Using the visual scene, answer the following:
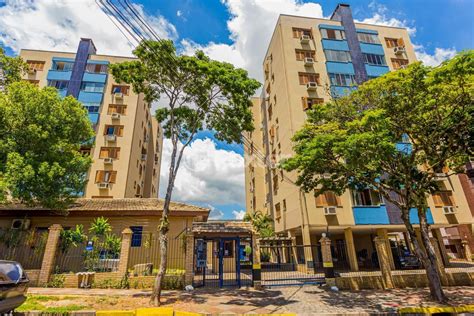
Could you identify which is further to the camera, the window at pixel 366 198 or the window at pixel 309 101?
the window at pixel 309 101

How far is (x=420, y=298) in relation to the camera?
36.0 ft

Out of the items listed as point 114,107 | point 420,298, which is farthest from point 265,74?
point 420,298

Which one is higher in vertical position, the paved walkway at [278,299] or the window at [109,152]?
the window at [109,152]

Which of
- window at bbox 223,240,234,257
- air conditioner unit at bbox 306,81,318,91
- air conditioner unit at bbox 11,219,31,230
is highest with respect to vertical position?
air conditioner unit at bbox 306,81,318,91

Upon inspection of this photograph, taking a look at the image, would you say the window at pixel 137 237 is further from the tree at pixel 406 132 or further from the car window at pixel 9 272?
the car window at pixel 9 272

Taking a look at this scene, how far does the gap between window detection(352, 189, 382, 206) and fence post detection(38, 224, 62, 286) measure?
70.6ft

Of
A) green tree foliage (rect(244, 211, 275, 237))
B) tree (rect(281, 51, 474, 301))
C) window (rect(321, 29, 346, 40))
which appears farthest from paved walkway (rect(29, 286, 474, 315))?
window (rect(321, 29, 346, 40))

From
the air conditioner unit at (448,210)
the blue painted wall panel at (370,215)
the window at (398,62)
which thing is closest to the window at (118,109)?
the blue painted wall panel at (370,215)

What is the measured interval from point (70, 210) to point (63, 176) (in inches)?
152

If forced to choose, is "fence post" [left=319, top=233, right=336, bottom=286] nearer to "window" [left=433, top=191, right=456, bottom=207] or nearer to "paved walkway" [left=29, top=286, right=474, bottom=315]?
"paved walkway" [left=29, top=286, right=474, bottom=315]

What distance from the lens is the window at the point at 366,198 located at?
21856 mm

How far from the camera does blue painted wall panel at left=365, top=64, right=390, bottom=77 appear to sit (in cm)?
2679

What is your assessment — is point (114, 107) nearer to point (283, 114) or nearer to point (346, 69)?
point (283, 114)

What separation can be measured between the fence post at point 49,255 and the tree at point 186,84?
7.13 metres
